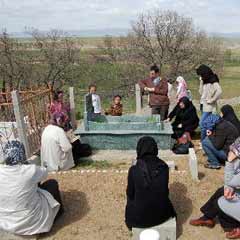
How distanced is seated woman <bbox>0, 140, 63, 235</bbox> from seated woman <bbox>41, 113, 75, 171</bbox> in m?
2.05

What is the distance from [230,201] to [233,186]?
0.19m

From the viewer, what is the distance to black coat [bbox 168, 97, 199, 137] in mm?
9047

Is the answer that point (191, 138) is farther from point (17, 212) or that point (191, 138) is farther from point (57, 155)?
point (17, 212)

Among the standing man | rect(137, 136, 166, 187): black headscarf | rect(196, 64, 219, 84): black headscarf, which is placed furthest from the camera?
the standing man

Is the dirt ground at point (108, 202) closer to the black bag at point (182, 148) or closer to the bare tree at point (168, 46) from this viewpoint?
the black bag at point (182, 148)

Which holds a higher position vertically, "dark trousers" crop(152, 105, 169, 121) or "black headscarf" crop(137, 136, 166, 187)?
"black headscarf" crop(137, 136, 166, 187)

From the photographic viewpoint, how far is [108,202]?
5.90 meters

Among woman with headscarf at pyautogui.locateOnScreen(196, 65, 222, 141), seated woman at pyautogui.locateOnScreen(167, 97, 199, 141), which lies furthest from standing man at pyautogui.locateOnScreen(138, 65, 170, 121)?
woman with headscarf at pyautogui.locateOnScreen(196, 65, 222, 141)

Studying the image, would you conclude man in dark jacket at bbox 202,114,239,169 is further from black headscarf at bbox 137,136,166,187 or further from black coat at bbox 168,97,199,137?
black headscarf at bbox 137,136,166,187

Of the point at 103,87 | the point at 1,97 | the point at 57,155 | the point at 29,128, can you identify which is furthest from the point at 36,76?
the point at 57,155

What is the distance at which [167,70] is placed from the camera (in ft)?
87.1

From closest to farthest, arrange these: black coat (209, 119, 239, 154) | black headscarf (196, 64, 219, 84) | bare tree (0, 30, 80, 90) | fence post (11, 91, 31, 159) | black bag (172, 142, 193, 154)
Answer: black coat (209, 119, 239, 154)
fence post (11, 91, 31, 159)
black headscarf (196, 64, 219, 84)
black bag (172, 142, 193, 154)
bare tree (0, 30, 80, 90)

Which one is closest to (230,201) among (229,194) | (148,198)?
(229,194)

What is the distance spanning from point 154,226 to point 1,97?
6.87 meters
